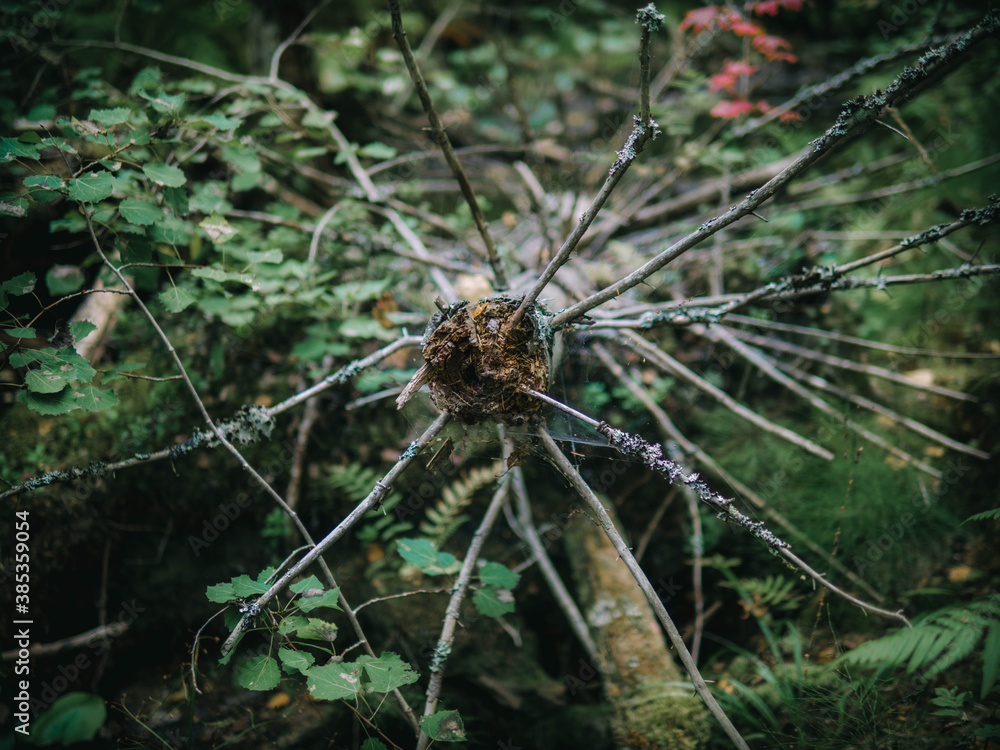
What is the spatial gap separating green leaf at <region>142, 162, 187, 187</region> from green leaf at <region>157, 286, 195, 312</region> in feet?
1.32

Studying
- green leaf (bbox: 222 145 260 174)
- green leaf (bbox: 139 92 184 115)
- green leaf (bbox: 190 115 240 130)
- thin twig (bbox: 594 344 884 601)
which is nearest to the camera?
green leaf (bbox: 139 92 184 115)

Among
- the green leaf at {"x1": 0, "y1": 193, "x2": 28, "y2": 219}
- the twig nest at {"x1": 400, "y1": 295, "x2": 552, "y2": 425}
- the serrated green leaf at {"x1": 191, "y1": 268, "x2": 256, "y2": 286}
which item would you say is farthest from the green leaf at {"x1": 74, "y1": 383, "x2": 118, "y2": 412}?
the twig nest at {"x1": 400, "y1": 295, "x2": 552, "y2": 425}

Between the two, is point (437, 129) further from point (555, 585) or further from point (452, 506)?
point (555, 585)

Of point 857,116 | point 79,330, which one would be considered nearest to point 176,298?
point 79,330

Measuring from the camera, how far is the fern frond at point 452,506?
241cm

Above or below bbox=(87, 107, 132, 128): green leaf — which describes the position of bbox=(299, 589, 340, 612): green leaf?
below

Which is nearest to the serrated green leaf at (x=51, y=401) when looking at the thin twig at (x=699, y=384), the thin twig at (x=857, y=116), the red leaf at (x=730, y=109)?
the thin twig at (x=857, y=116)

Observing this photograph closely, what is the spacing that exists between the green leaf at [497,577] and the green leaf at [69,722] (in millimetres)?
1111

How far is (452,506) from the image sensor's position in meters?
2.51

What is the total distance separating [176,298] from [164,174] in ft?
1.59

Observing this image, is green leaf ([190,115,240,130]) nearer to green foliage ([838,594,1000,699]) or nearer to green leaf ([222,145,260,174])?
green leaf ([222,145,260,174])

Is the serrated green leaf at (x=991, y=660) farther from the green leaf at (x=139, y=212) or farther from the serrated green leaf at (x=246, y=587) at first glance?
the green leaf at (x=139, y=212)

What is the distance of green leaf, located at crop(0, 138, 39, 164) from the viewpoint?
5.46 feet

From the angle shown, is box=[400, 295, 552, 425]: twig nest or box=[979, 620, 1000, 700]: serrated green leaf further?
box=[400, 295, 552, 425]: twig nest
